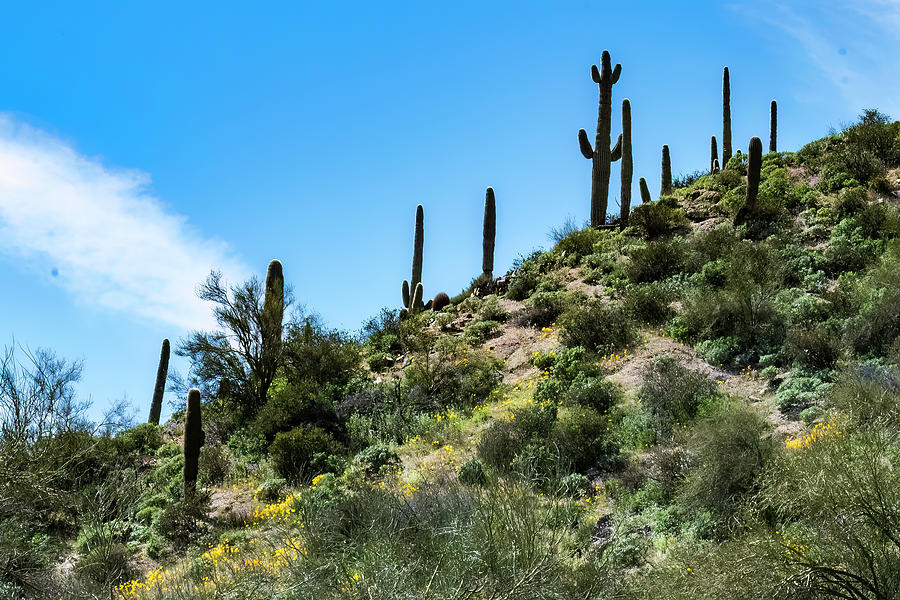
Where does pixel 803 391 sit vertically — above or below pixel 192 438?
above

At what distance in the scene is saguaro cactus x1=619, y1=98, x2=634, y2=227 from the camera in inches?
1030

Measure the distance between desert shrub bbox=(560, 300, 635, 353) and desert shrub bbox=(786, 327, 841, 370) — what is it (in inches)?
167

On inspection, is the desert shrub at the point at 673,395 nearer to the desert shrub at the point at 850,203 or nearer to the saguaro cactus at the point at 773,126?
the desert shrub at the point at 850,203

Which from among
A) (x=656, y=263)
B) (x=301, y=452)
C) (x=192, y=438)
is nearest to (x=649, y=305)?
(x=656, y=263)

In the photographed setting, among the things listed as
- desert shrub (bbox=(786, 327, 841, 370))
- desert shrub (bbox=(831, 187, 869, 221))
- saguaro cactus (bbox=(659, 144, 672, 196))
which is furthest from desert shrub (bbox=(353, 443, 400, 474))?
saguaro cactus (bbox=(659, 144, 672, 196))

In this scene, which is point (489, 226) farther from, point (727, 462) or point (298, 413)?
point (727, 462)

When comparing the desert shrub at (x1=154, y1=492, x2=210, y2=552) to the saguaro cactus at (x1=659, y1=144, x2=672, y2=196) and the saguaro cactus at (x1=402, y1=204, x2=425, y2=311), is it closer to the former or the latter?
the saguaro cactus at (x1=402, y1=204, x2=425, y2=311)

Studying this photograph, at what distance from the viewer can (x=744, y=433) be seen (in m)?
11.3

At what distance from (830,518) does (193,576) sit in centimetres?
722

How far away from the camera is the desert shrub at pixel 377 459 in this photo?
16344 mm

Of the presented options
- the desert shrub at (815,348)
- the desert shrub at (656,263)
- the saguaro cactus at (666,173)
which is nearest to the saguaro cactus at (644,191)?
the saguaro cactus at (666,173)

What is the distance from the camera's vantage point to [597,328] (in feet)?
63.9

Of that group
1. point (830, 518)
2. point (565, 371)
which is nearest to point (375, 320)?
point (565, 371)

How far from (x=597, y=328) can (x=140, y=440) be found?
1291 centimetres
